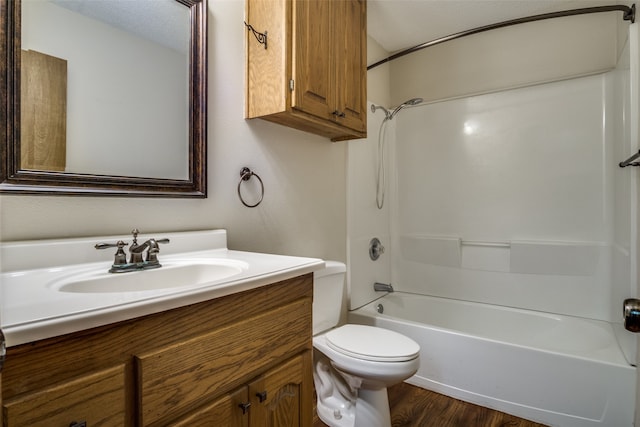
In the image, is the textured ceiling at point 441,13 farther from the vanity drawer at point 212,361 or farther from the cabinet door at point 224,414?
the cabinet door at point 224,414

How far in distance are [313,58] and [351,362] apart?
1329mm

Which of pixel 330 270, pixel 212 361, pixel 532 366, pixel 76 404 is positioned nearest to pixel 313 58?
pixel 330 270

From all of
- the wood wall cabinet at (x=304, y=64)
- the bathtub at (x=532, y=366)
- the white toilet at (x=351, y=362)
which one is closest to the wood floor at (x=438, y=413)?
the bathtub at (x=532, y=366)

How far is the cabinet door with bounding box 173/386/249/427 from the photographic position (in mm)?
673

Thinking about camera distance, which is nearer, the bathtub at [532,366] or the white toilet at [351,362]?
the white toilet at [351,362]

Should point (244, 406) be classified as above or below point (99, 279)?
below

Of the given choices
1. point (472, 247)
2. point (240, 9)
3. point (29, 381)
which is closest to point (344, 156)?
point (240, 9)

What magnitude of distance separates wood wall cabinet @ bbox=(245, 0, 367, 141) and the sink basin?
72 cm

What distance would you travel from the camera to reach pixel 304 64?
1.40 m

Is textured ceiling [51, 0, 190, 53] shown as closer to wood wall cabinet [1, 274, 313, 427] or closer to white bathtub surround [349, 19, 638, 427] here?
wood wall cabinet [1, 274, 313, 427]

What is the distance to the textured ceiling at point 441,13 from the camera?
2.06 m

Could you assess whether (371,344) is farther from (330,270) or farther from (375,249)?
(375,249)

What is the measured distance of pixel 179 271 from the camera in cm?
103

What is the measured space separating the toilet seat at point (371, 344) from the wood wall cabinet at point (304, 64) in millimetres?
1020
